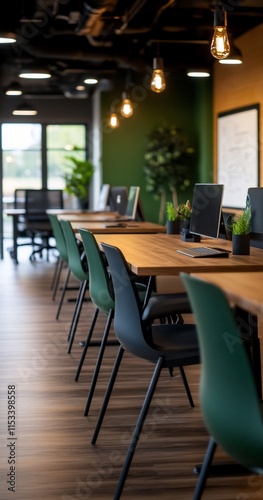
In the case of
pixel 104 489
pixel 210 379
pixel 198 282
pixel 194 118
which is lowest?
pixel 104 489

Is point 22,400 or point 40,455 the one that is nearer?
point 40,455

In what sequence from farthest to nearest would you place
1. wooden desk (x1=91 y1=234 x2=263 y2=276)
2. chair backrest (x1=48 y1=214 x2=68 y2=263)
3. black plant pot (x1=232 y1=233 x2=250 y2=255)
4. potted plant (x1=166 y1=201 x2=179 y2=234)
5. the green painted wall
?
the green painted wall → chair backrest (x1=48 y1=214 x2=68 y2=263) → potted plant (x1=166 y1=201 x2=179 y2=234) → black plant pot (x1=232 y1=233 x2=250 y2=255) → wooden desk (x1=91 y1=234 x2=263 y2=276)

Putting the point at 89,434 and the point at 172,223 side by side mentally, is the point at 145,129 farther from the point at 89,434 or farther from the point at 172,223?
the point at 89,434

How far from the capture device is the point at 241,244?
4078 mm

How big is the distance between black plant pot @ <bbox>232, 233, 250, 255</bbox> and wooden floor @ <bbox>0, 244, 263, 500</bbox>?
835 mm

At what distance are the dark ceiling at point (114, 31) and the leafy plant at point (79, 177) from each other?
3.08 meters

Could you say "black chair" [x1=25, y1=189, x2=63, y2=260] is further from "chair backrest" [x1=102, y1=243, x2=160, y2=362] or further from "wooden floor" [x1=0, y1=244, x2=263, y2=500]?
"chair backrest" [x1=102, y1=243, x2=160, y2=362]

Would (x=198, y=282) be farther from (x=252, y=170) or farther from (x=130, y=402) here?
(x=252, y=170)

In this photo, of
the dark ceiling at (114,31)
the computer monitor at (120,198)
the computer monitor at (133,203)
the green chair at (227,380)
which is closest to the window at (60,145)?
the dark ceiling at (114,31)

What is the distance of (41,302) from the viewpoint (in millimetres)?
8195

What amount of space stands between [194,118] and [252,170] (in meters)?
3.16

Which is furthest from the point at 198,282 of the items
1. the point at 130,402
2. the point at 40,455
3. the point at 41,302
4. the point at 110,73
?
the point at 110,73

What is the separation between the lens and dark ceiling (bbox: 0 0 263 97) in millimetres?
8391

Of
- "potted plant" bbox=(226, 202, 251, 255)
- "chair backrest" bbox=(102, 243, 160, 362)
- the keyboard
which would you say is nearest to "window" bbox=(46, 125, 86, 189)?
the keyboard
